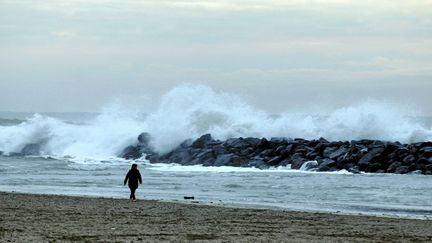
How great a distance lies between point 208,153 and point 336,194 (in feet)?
48.7

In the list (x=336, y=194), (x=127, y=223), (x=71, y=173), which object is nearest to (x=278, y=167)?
(x=71, y=173)

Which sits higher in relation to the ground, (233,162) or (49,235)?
(233,162)

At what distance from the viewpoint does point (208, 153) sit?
121ft

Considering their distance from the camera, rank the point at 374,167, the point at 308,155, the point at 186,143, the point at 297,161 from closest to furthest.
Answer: the point at 374,167, the point at 297,161, the point at 308,155, the point at 186,143

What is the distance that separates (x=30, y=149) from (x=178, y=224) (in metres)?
37.8

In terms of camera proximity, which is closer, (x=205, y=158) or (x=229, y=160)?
(x=229, y=160)

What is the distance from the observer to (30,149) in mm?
50094

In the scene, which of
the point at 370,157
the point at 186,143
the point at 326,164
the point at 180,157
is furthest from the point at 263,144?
the point at 370,157

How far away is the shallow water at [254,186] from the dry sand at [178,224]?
8.35 ft

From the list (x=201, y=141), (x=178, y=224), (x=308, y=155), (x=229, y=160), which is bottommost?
(x=178, y=224)

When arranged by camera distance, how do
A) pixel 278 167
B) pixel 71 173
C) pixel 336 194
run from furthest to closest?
pixel 278 167 < pixel 71 173 < pixel 336 194

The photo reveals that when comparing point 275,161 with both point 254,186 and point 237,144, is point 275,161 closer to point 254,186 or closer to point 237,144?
point 237,144

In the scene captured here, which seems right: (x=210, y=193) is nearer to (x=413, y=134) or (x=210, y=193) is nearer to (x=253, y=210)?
(x=253, y=210)

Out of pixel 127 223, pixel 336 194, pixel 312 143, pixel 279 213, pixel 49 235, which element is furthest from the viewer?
pixel 312 143
